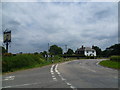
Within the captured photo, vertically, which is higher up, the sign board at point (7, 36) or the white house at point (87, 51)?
the sign board at point (7, 36)

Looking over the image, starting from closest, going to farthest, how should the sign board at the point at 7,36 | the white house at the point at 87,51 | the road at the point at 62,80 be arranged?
the road at the point at 62,80
the sign board at the point at 7,36
the white house at the point at 87,51

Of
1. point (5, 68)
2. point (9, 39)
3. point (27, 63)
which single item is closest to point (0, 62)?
point (5, 68)

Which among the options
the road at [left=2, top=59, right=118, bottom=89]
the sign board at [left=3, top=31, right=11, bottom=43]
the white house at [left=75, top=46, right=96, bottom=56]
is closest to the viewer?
the road at [left=2, top=59, right=118, bottom=89]

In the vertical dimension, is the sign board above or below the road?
above

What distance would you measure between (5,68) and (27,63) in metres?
7.98

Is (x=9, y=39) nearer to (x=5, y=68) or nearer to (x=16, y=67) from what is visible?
(x=16, y=67)

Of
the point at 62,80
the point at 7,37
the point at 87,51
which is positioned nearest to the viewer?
the point at 62,80

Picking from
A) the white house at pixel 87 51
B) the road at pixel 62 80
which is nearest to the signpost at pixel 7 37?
the road at pixel 62 80

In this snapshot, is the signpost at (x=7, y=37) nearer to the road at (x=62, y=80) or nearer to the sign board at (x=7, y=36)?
the sign board at (x=7, y=36)

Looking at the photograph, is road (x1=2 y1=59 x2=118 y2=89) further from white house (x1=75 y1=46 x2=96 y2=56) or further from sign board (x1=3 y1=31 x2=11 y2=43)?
white house (x1=75 y1=46 x2=96 y2=56)

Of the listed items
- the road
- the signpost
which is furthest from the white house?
the road

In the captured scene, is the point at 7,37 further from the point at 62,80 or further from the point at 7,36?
the point at 62,80

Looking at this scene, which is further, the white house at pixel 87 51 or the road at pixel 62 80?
the white house at pixel 87 51

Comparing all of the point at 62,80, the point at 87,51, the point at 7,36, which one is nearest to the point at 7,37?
the point at 7,36
